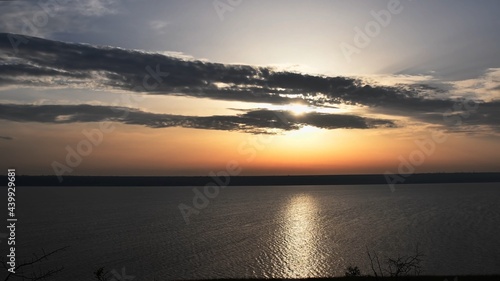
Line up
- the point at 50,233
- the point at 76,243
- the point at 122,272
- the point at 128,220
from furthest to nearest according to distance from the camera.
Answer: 1. the point at 128,220
2. the point at 50,233
3. the point at 76,243
4. the point at 122,272

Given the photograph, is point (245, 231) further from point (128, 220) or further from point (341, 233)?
point (128, 220)

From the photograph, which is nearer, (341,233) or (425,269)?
(425,269)

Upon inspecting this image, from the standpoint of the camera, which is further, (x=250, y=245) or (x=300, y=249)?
(x=250, y=245)

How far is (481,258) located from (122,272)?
47400 mm

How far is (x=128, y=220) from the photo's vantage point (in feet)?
378

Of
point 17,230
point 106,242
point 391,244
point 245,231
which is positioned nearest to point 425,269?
point 391,244

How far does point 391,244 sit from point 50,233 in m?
64.5

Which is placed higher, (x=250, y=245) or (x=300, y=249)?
(x=250, y=245)

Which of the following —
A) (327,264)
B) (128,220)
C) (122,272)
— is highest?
(128,220)

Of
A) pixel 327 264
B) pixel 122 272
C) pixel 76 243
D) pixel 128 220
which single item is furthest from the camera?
pixel 128 220

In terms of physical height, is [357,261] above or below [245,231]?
below

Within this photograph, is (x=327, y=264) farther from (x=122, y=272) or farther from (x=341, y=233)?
(x=341, y=233)

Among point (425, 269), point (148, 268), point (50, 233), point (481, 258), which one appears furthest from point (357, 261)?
point (50, 233)

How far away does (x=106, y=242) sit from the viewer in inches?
3000
